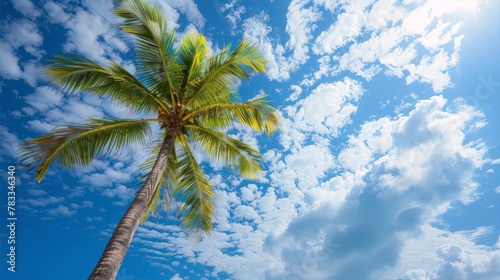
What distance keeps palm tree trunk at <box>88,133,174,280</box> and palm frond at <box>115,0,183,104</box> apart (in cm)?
232

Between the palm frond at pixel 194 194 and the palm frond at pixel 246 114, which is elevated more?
the palm frond at pixel 246 114

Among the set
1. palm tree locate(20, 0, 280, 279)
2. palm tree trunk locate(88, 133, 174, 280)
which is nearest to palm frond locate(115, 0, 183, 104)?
palm tree locate(20, 0, 280, 279)

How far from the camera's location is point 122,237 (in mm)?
5035

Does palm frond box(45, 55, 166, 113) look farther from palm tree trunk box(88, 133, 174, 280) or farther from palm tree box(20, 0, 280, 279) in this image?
palm tree trunk box(88, 133, 174, 280)

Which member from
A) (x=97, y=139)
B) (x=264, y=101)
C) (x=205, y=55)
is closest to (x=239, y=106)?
(x=264, y=101)

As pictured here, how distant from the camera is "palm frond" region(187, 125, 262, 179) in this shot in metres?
8.58

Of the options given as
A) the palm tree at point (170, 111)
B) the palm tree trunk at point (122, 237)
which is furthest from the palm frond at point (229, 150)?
the palm tree trunk at point (122, 237)

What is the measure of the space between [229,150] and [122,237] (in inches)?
173

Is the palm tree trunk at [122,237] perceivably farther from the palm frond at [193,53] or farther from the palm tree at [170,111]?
the palm frond at [193,53]

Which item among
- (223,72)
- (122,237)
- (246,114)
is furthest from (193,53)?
(122,237)

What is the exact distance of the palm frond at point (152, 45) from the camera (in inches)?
285

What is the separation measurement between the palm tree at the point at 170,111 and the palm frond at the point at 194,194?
0.03 meters

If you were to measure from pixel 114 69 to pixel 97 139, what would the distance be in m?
1.81

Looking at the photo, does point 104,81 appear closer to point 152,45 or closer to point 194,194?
point 152,45
